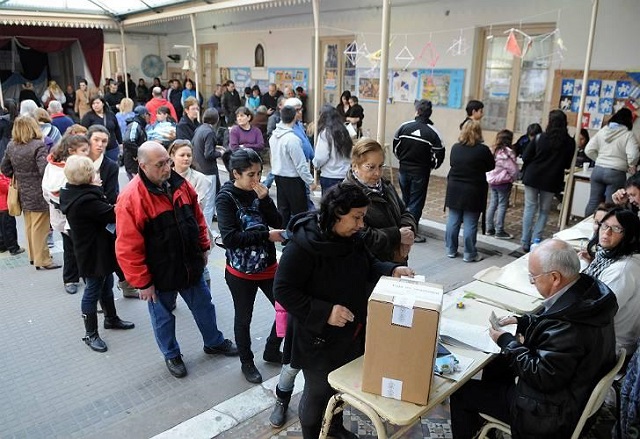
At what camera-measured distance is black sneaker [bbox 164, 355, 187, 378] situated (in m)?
3.42

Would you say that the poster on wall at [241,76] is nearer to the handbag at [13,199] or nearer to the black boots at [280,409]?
the handbag at [13,199]

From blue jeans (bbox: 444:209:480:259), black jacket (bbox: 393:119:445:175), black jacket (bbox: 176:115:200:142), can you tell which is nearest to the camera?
blue jeans (bbox: 444:209:480:259)

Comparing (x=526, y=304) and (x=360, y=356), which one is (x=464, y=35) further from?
(x=360, y=356)

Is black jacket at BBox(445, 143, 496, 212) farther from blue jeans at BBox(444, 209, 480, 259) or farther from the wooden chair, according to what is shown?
the wooden chair

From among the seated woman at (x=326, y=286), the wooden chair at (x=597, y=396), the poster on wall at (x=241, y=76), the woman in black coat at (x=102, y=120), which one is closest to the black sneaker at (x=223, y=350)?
the seated woman at (x=326, y=286)

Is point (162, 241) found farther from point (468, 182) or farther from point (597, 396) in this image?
point (468, 182)

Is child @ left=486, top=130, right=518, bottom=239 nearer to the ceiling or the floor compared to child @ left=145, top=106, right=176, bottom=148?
nearer to the floor

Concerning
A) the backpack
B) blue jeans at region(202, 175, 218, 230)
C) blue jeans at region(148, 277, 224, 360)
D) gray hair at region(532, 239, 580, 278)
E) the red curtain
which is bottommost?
blue jeans at region(148, 277, 224, 360)

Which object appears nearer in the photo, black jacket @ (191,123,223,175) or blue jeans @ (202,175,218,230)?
blue jeans @ (202,175,218,230)

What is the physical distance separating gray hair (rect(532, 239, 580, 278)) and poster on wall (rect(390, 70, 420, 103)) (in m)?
7.77

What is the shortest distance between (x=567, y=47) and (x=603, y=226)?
565cm

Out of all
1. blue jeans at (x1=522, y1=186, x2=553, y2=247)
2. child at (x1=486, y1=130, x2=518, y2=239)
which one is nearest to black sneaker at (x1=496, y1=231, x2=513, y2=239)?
child at (x1=486, y1=130, x2=518, y2=239)

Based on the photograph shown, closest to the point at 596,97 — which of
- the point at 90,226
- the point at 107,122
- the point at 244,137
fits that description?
the point at 244,137

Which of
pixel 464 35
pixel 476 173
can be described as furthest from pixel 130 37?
pixel 476 173
